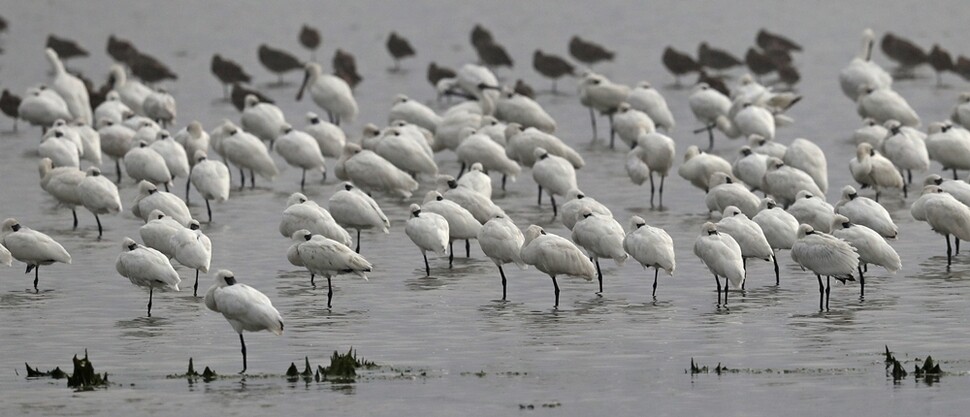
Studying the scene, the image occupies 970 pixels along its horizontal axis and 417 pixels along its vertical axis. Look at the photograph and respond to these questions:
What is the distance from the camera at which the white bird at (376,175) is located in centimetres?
2409

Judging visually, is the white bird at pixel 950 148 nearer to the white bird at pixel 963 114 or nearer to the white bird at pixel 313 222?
the white bird at pixel 963 114

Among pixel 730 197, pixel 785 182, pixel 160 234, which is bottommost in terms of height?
pixel 160 234

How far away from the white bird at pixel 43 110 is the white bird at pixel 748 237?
15914 millimetres

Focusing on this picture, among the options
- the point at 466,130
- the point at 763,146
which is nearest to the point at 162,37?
the point at 466,130

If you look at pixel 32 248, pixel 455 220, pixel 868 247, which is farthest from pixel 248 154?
pixel 868 247

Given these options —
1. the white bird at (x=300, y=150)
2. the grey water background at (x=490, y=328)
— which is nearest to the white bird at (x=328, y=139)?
the grey water background at (x=490, y=328)

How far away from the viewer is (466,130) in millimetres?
26859

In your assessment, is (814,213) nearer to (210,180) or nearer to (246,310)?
(246,310)

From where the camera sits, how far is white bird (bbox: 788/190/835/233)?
19750mm

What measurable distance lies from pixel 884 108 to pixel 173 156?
11.5 metres

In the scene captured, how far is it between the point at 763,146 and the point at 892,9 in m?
35.3

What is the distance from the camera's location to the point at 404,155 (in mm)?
25438

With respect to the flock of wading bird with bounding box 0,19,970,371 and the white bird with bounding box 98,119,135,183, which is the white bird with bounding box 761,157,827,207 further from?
the white bird with bounding box 98,119,135,183

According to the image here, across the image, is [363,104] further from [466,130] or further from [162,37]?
[162,37]
